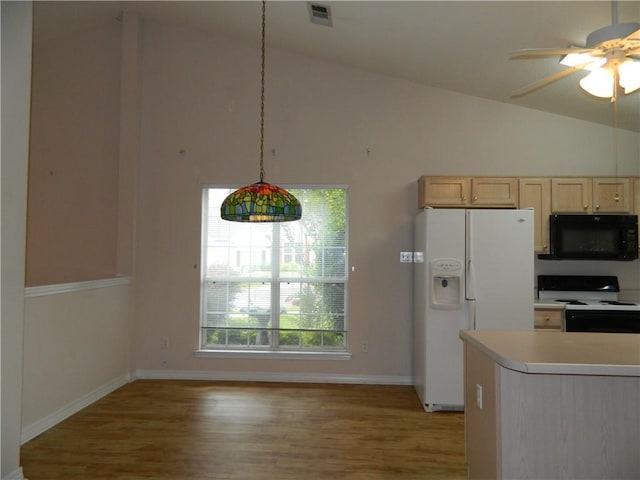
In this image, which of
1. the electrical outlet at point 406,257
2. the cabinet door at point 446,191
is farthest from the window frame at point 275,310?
the cabinet door at point 446,191

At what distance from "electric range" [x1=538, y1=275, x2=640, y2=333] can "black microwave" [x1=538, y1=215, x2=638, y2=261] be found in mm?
394

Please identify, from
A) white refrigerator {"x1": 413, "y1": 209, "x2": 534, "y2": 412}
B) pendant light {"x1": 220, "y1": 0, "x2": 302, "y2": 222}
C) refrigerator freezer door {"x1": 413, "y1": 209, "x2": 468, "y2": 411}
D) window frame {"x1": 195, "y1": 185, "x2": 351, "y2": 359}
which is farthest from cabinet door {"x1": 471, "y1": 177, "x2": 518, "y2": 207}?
pendant light {"x1": 220, "y1": 0, "x2": 302, "y2": 222}

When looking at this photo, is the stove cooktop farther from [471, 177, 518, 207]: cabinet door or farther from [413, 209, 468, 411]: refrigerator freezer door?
[413, 209, 468, 411]: refrigerator freezer door

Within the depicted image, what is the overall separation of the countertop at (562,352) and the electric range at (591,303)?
1597 mm

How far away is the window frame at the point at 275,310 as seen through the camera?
4594 millimetres

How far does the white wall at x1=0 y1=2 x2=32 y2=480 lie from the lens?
240 cm

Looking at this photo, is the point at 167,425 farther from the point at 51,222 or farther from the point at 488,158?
the point at 488,158

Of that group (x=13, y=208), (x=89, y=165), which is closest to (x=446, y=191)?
(x=13, y=208)

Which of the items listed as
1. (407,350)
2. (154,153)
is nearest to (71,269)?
(154,153)

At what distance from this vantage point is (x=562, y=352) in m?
1.86

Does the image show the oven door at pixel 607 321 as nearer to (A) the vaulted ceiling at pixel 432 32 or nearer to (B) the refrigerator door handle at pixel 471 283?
(B) the refrigerator door handle at pixel 471 283

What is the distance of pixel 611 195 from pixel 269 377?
3.85 meters

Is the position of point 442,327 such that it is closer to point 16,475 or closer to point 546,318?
point 546,318

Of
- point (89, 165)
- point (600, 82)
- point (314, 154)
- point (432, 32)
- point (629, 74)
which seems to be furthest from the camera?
point (89, 165)
